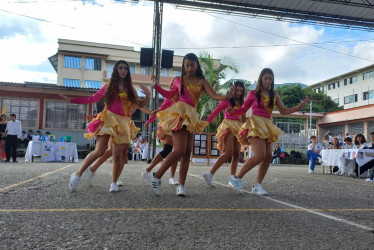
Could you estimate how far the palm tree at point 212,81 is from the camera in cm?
1962

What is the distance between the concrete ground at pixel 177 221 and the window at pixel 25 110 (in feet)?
62.4

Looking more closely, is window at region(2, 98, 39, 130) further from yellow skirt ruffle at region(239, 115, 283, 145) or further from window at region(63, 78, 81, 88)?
window at region(63, 78, 81, 88)

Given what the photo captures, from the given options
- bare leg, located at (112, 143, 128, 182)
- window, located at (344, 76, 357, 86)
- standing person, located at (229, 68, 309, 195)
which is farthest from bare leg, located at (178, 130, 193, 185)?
window, located at (344, 76, 357, 86)

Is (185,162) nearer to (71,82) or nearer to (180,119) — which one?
(180,119)

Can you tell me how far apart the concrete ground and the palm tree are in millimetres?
15412

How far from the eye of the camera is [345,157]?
34.9 feet

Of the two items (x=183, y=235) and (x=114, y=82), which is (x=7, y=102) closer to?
(x=114, y=82)

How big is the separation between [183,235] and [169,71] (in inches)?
1713

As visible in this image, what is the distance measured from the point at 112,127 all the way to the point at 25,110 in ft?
64.2

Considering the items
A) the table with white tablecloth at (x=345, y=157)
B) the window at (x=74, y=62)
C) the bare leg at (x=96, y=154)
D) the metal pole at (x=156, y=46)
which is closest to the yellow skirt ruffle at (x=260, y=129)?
the bare leg at (x=96, y=154)

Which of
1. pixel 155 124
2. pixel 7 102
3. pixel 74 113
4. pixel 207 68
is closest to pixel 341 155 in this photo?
pixel 155 124

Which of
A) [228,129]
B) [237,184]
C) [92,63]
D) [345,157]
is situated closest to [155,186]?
[237,184]

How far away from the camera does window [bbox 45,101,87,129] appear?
2189cm

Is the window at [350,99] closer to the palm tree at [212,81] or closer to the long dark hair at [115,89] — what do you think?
the palm tree at [212,81]
